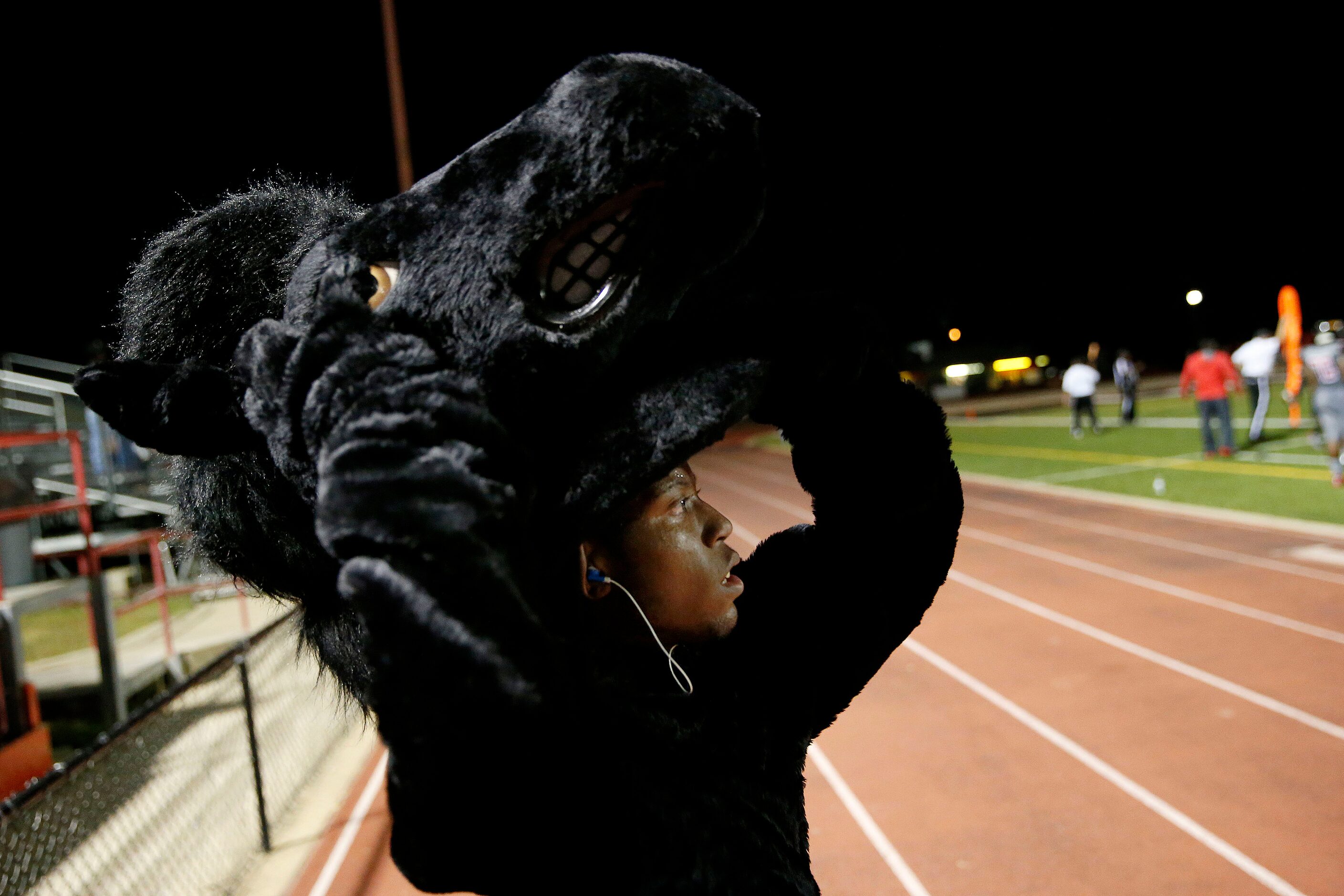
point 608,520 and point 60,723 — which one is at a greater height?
point 608,520

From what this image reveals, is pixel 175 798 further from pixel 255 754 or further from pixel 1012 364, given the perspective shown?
pixel 1012 364

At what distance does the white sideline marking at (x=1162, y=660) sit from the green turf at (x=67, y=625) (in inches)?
353

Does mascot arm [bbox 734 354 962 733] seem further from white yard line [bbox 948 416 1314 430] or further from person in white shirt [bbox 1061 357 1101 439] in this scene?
person in white shirt [bbox 1061 357 1101 439]

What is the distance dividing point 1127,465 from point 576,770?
13801mm

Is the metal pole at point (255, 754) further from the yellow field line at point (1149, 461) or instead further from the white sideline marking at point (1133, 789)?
the yellow field line at point (1149, 461)

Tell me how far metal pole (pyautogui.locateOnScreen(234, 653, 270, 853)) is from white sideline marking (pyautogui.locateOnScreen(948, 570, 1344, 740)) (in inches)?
181

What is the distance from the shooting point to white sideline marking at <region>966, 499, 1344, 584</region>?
6.64 m

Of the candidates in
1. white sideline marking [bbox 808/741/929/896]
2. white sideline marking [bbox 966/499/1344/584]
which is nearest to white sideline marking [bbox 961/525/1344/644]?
white sideline marking [bbox 966/499/1344/584]

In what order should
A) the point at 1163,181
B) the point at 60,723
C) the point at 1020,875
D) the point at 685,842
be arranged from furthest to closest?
the point at 1163,181 < the point at 60,723 < the point at 1020,875 < the point at 685,842

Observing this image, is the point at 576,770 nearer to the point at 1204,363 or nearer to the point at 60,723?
the point at 60,723

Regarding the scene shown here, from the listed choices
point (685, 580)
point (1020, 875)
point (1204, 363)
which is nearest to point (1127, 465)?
point (1204, 363)

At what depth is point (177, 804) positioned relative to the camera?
180 inches

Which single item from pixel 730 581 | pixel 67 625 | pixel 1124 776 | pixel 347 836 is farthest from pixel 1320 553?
pixel 67 625

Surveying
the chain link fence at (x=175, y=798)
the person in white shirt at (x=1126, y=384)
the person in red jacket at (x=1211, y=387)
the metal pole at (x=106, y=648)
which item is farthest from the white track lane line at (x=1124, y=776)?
the person in white shirt at (x=1126, y=384)
